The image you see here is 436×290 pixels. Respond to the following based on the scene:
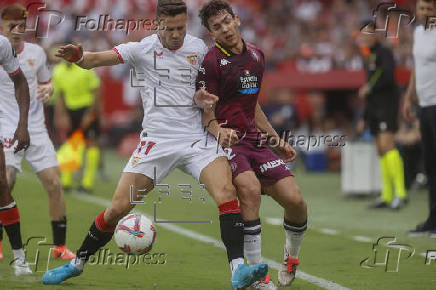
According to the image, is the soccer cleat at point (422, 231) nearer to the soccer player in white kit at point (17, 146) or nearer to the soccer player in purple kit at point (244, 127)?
the soccer player in purple kit at point (244, 127)

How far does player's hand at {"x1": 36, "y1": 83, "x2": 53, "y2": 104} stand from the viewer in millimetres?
7684

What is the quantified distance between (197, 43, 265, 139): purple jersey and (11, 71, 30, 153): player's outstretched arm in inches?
57.5

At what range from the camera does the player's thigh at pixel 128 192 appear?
20.1 feet

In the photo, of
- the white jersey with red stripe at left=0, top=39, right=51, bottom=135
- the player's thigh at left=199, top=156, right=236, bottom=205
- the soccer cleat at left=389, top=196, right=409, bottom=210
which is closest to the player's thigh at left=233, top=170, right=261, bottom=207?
the player's thigh at left=199, top=156, right=236, bottom=205

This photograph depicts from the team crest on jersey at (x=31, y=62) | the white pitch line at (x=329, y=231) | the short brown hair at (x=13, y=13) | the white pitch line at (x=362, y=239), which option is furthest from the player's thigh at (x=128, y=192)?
the white pitch line at (x=329, y=231)

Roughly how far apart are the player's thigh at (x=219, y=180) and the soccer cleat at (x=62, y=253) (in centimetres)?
211

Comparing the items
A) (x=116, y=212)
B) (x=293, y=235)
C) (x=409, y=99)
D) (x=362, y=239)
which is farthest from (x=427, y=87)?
(x=116, y=212)

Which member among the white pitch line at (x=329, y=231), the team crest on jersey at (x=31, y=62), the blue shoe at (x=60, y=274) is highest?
the team crest on jersey at (x=31, y=62)

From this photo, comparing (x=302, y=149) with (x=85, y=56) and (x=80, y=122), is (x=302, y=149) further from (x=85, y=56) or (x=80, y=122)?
(x=85, y=56)

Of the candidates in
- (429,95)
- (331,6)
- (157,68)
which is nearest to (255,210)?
(157,68)

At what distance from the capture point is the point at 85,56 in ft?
19.6

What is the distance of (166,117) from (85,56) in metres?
0.75

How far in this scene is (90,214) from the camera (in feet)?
36.4

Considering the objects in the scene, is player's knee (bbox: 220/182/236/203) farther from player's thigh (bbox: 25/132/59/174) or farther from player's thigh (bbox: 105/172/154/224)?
player's thigh (bbox: 25/132/59/174)
